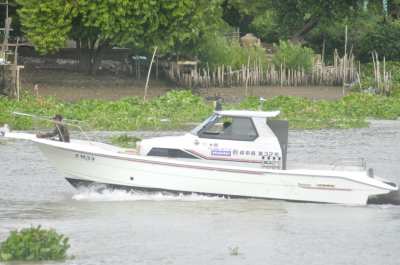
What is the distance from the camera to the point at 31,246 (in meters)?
23.2

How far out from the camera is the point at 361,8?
6700cm

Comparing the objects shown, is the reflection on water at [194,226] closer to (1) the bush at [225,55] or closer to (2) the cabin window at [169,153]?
(2) the cabin window at [169,153]

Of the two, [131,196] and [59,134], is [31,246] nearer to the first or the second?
[131,196]

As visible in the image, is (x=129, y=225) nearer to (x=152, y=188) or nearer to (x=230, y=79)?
(x=152, y=188)

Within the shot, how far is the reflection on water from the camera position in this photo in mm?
24938

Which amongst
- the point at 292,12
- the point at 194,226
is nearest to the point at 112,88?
the point at 292,12

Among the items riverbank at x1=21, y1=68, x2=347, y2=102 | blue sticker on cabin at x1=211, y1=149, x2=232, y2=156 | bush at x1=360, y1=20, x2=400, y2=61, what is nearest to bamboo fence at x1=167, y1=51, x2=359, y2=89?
riverbank at x1=21, y1=68, x2=347, y2=102

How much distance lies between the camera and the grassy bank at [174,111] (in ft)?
146

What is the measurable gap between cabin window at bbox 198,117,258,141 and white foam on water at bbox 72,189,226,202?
3.93ft

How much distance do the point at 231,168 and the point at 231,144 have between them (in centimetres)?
53

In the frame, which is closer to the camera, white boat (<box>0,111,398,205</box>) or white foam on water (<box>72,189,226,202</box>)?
white boat (<box>0,111,398,205</box>)

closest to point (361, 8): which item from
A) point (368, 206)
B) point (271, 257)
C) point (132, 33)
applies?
point (132, 33)

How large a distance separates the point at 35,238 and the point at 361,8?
45381 millimetres

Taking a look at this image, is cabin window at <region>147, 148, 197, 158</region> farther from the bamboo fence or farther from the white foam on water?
the bamboo fence
